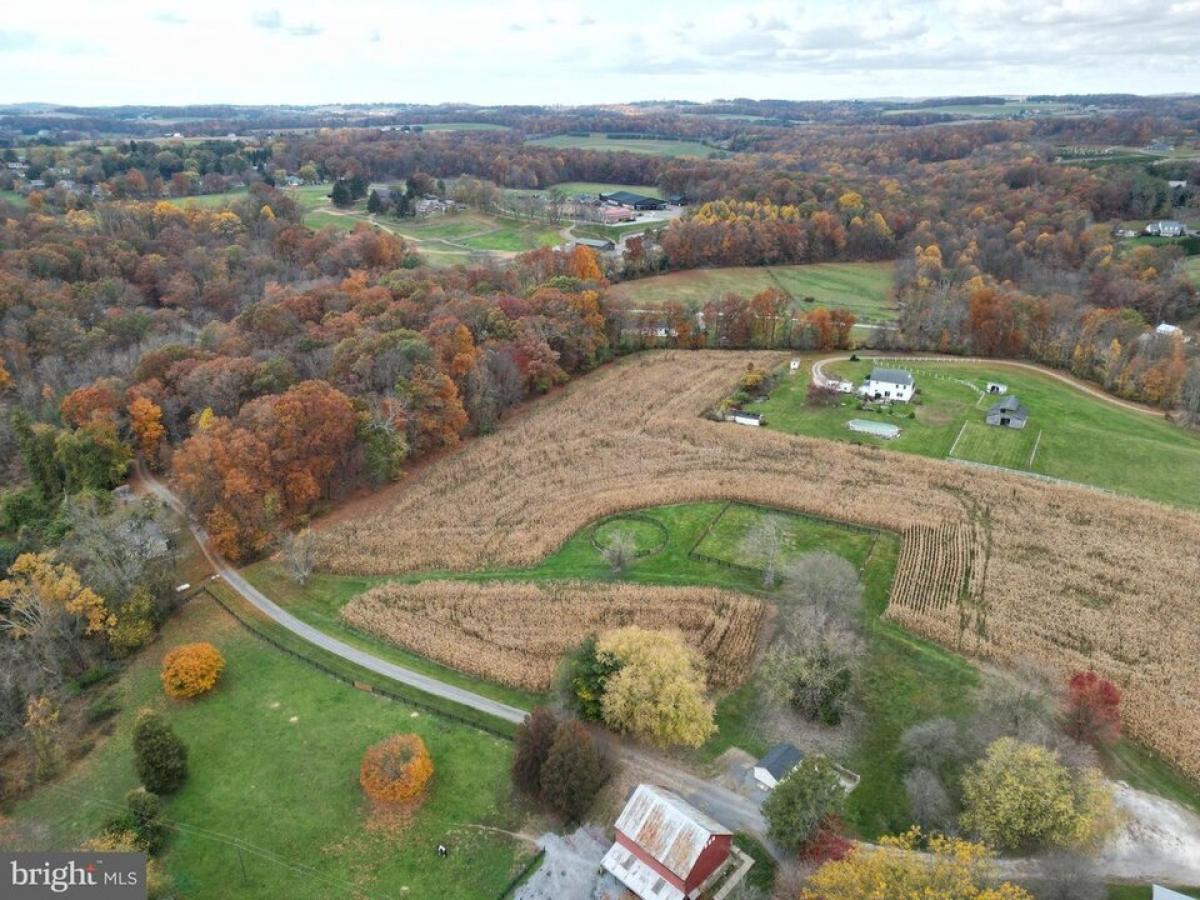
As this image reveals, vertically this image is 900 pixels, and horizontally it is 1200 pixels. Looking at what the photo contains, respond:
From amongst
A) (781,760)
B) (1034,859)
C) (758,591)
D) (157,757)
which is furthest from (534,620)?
(1034,859)

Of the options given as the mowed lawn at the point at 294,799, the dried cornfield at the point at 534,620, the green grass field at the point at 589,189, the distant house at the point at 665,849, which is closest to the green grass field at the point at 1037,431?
the dried cornfield at the point at 534,620

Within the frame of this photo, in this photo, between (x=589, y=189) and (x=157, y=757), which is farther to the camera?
(x=589, y=189)

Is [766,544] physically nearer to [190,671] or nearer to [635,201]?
[190,671]

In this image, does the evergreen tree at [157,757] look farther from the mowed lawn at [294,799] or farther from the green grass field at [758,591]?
the green grass field at [758,591]

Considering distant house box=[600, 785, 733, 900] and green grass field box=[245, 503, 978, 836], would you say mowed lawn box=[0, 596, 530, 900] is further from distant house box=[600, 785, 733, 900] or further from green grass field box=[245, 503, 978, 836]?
distant house box=[600, 785, 733, 900]

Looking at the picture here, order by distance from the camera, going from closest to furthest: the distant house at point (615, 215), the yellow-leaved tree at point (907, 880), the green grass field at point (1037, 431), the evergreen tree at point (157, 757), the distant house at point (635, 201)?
the yellow-leaved tree at point (907, 880) → the evergreen tree at point (157, 757) → the green grass field at point (1037, 431) → the distant house at point (615, 215) → the distant house at point (635, 201)
